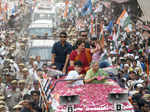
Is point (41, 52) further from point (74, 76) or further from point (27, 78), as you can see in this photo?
point (74, 76)

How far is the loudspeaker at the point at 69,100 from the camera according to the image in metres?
5.33

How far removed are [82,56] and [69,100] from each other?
83.7 inches

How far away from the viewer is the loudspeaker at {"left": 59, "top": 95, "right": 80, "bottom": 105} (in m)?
5.33

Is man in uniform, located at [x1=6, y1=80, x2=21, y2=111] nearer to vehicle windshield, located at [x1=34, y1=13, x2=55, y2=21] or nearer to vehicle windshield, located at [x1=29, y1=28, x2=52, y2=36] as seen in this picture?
vehicle windshield, located at [x1=29, y1=28, x2=52, y2=36]

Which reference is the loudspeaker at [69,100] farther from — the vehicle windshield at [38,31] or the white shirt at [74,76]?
the vehicle windshield at [38,31]

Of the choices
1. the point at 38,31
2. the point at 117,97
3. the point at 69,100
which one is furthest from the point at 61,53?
the point at 38,31

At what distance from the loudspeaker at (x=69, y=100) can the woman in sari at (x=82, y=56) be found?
177 centimetres

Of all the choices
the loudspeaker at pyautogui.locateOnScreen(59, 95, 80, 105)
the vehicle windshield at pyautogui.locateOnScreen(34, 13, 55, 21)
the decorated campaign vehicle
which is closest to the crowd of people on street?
the decorated campaign vehicle

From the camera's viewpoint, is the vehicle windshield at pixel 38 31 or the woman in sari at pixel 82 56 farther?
the vehicle windshield at pixel 38 31

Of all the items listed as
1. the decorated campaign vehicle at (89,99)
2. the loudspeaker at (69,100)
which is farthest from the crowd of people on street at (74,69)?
the loudspeaker at (69,100)

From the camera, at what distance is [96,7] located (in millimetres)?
18938

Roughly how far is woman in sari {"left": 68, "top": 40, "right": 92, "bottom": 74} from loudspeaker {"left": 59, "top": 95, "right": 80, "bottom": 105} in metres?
1.77

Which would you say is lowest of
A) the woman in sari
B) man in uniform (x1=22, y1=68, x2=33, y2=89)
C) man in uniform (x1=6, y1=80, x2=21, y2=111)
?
man in uniform (x1=6, y1=80, x2=21, y2=111)

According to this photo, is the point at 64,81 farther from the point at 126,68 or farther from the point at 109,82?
the point at 126,68
